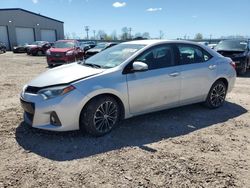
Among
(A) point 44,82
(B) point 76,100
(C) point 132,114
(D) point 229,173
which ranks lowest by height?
(D) point 229,173

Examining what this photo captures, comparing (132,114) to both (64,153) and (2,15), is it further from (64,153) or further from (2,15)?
(2,15)

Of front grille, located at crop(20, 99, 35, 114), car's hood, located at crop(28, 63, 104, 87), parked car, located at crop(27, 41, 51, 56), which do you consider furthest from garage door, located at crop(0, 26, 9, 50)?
front grille, located at crop(20, 99, 35, 114)

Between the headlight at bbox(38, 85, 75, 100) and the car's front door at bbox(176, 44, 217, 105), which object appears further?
the car's front door at bbox(176, 44, 217, 105)

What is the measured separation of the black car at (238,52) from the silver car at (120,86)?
615cm

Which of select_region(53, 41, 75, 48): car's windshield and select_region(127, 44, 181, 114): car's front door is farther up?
select_region(53, 41, 75, 48): car's windshield

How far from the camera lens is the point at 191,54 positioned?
5254mm

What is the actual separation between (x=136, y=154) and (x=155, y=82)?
1.48 m

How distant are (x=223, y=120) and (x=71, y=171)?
3.33 metres

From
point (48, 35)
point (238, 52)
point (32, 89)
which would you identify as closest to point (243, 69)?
point (238, 52)

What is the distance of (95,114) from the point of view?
4.04 meters

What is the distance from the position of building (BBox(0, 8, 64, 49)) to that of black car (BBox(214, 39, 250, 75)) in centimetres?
3186

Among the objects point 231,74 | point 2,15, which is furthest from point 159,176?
point 2,15

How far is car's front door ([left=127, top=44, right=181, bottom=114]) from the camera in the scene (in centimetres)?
437

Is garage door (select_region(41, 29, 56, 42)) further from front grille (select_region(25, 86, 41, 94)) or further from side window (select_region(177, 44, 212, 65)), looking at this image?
front grille (select_region(25, 86, 41, 94))
